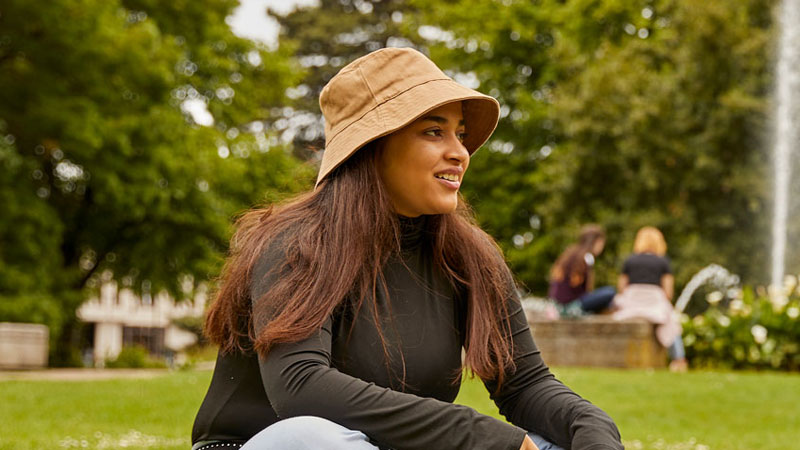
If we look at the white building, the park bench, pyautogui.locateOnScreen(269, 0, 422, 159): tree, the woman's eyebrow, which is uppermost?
pyautogui.locateOnScreen(269, 0, 422, 159): tree

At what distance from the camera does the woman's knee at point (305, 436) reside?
8.37 feet

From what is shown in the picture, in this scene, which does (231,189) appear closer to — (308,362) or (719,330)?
(719,330)

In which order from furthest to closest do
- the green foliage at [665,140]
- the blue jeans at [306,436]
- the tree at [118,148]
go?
1. the green foliage at [665,140]
2. the tree at [118,148]
3. the blue jeans at [306,436]

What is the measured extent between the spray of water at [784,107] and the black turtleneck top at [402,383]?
63.0 ft

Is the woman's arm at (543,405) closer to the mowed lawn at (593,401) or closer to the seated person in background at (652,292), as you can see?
the mowed lawn at (593,401)

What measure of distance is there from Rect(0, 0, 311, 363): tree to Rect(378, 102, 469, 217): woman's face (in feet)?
53.9

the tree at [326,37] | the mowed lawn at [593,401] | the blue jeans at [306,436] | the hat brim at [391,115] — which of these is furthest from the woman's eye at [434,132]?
the tree at [326,37]

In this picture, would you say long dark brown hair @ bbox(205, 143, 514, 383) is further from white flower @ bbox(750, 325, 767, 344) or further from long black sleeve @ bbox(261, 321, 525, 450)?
white flower @ bbox(750, 325, 767, 344)

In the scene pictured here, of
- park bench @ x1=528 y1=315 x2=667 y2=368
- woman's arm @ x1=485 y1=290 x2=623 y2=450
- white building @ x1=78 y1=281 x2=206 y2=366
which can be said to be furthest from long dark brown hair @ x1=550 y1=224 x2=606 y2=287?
white building @ x1=78 y1=281 x2=206 y2=366

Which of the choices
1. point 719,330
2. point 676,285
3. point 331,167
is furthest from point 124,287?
point 331,167

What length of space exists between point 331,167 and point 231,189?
822 inches

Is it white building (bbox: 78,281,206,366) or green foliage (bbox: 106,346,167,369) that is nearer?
green foliage (bbox: 106,346,167,369)

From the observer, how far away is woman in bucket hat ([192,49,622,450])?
8.82 ft

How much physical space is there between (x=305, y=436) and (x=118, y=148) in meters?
18.0
